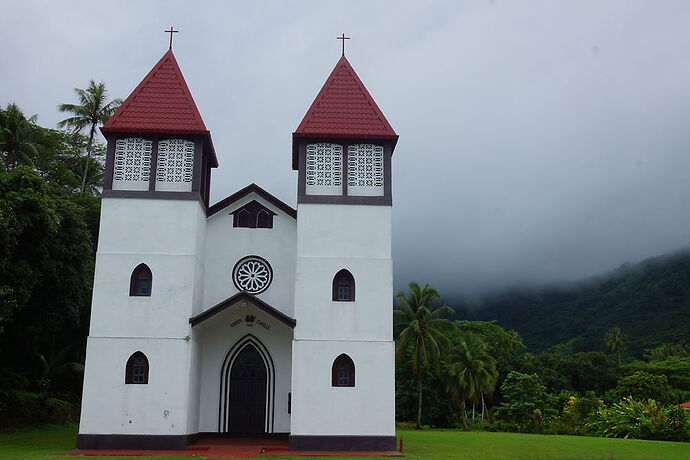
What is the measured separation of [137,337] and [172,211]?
3.45 m

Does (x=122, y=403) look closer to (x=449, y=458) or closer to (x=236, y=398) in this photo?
(x=236, y=398)

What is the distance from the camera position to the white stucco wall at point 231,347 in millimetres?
18219

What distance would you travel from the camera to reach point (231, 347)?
18656 mm

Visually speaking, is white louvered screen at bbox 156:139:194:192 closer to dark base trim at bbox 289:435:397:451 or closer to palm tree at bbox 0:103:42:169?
dark base trim at bbox 289:435:397:451

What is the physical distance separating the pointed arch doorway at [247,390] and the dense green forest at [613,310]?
158ft

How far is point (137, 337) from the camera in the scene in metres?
16.6

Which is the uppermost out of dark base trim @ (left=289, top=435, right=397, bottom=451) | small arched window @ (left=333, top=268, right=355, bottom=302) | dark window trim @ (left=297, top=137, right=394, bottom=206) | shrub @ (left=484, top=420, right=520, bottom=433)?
dark window trim @ (left=297, top=137, right=394, bottom=206)

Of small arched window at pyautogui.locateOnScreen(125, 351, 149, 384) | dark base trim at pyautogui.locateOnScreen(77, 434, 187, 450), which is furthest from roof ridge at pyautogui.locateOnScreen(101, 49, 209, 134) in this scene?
dark base trim at pyautogui.locateOnScreen(77, 434, 187, 450)

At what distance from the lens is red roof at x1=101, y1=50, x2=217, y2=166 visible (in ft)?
58.2

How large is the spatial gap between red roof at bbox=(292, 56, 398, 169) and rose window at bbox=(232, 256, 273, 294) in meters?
3.41

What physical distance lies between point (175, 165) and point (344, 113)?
5.02 m

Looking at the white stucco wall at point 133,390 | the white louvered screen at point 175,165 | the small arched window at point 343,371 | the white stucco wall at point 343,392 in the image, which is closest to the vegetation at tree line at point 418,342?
the white stucco wall at point 133,390

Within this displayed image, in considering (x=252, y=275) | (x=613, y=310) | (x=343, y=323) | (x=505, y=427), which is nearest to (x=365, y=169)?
(x=343, y=323)

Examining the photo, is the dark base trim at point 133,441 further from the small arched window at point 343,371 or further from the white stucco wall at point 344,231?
the white stucco wall at point 344,231
